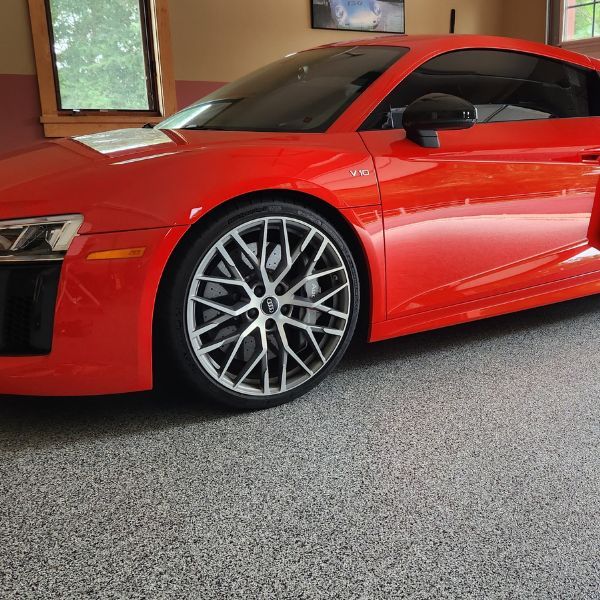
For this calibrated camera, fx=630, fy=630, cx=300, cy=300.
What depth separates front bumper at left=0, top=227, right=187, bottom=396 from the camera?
1.39m

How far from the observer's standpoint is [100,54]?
18.1ft

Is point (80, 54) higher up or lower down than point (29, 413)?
higher up

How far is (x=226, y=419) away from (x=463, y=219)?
899 millimetres

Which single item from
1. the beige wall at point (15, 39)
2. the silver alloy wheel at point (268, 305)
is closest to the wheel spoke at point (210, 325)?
the silver alloy wheel at point (268, 305)

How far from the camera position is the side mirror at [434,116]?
1.74 m

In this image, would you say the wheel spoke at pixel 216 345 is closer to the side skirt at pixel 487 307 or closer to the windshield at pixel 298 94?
the side skirt at pixel 487 307

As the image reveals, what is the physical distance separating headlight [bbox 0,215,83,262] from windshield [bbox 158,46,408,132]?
68 cm

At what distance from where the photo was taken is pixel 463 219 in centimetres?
186

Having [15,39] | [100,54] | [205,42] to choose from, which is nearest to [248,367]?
[15,39]

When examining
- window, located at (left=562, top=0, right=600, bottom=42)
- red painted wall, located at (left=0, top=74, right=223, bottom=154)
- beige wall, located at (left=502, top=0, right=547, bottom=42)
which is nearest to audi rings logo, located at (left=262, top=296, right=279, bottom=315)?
red painted wall, located at (left=0, top=74, right=223, bottom=154)

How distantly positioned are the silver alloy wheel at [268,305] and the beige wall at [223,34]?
4.47 metres

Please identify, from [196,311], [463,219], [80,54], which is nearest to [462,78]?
[463,219]

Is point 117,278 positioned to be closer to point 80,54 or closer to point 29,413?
point 29,413

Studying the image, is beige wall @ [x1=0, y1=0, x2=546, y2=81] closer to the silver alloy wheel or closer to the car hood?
the car hood
